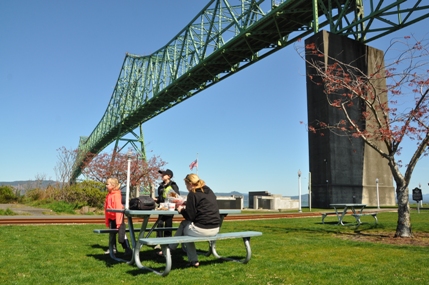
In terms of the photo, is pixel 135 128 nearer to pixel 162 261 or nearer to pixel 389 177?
pixel 389 177

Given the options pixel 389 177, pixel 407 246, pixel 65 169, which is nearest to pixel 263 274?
pixel 407 246

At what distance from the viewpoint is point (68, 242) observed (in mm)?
8188

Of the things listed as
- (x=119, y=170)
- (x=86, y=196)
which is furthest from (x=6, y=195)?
(x=119, y=170)

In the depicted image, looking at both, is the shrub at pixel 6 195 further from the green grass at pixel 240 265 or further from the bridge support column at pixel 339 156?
the green grass at pixel 240 265

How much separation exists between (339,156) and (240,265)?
23930mm

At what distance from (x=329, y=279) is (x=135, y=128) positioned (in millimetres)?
55973

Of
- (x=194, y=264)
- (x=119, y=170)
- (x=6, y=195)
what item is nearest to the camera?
(x=194, y=264)

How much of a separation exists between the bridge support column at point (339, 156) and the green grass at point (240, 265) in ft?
66.0

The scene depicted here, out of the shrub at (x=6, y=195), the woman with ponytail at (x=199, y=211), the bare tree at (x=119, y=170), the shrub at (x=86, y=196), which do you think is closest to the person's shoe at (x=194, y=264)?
the woman with ponytail at (x=199, y=211)

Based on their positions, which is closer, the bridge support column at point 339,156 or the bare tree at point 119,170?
the bridge support column at point 339,156

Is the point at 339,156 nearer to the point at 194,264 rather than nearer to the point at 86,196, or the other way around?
the point at 86,196

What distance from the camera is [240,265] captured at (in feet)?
18.6

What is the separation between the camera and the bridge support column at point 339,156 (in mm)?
27375

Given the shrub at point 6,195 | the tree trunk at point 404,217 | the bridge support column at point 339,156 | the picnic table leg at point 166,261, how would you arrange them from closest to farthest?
the picnic table leg at point 166,261 < the tree trunk at point 404,217 < the bridge support column at point 339,156 < the shrub at point 6,195
